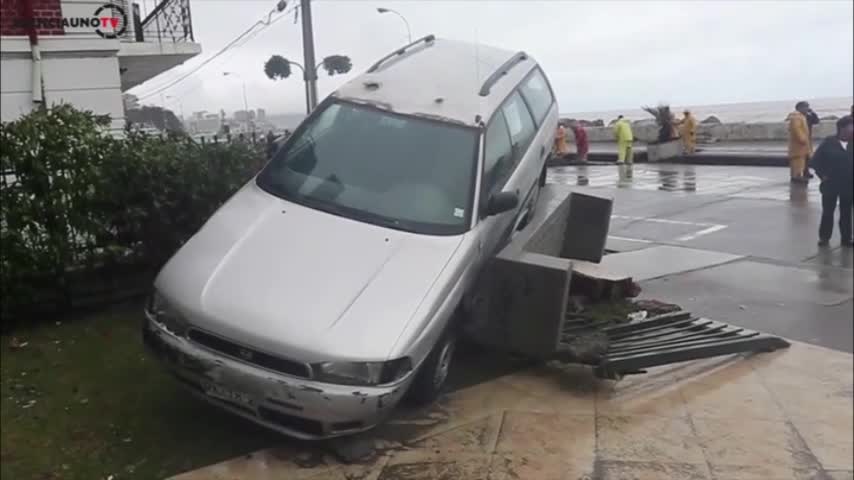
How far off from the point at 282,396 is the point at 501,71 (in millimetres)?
1411

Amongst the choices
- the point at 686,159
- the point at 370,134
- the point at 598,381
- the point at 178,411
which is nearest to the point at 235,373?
the point at 178,411

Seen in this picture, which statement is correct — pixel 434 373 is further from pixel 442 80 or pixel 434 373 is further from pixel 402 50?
pixel 402 50

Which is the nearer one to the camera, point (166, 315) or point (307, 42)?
point (307, 42)

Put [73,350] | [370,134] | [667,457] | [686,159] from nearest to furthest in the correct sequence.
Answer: [686,159], [667,457], [370,134], [73,350]

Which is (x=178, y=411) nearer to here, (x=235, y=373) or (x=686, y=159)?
(x=235, y=373)

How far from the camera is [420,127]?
269 cm

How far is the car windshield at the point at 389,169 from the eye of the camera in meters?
2.71

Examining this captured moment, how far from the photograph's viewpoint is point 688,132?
4.29ft

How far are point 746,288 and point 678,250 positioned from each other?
2.10 feet

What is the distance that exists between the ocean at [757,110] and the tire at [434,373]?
1813mm

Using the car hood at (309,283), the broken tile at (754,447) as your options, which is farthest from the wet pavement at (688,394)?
the car hood at (309,283)

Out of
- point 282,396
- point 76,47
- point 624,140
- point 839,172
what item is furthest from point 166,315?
point 839,172

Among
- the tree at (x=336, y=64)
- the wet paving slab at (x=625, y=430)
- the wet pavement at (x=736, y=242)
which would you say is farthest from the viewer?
the tree at (x=336, y=64)

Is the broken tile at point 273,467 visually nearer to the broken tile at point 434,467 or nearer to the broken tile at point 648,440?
the broken tile at point 434,467
